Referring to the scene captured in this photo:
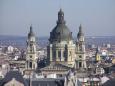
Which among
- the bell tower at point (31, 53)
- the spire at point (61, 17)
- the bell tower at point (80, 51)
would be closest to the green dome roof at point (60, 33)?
the spire at point (61, 17)

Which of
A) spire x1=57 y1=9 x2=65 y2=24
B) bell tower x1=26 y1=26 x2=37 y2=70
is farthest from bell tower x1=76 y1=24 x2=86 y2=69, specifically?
bell tower x1=26 y1=26 x2=37 y2=70

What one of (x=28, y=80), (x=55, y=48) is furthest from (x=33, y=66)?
(x=28, y=80)

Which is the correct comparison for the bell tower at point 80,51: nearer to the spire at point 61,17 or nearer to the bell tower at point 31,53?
the spire at point 61,17

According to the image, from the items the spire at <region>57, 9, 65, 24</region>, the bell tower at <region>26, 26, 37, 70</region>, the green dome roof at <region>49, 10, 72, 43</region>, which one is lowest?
the bell tower at <region>26, 26, 37, 70</region>

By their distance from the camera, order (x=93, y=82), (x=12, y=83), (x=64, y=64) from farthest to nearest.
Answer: (x=64, y=64), (x=93, y=82), (x=12, y=83)

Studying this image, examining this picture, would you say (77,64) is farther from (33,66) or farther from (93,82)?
(93,82)

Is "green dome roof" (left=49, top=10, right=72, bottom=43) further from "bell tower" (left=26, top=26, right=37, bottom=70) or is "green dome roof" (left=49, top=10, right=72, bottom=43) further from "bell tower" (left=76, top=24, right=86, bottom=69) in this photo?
"bell tower" (left=26, top=26, right=37, bottom=70)

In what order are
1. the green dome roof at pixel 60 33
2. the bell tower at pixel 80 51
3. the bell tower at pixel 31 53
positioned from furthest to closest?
1. the bell tower at pixel 80 51
2. the bell tower at pixel 31 53
3. the green dome roof at pixel 60 33

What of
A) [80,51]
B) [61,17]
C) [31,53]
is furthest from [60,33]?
[31,53]
